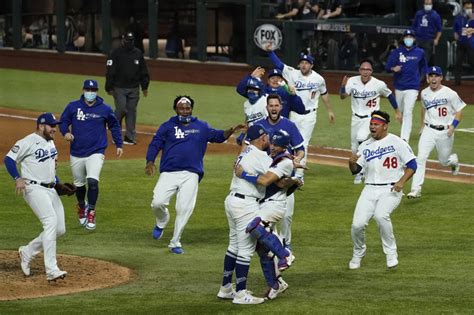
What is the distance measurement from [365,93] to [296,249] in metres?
5.73

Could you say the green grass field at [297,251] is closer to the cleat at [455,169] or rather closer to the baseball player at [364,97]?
A: the cleat at [455,169]

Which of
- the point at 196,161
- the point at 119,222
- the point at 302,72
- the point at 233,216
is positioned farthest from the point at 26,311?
the point at 302,72

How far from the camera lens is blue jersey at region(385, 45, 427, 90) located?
87.0 feet

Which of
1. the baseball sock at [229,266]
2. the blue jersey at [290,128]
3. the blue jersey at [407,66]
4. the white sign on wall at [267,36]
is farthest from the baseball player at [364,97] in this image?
the white sign on wall at [267,36]

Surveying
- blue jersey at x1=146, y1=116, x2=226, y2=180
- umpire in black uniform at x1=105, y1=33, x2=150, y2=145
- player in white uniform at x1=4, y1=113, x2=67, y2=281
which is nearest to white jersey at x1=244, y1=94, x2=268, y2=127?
blue jersey at x1=146, y1=116, x2=226, y2=180

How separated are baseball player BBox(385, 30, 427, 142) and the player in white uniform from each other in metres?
11.9

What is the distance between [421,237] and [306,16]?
18.5 metres

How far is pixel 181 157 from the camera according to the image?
17.3 metres

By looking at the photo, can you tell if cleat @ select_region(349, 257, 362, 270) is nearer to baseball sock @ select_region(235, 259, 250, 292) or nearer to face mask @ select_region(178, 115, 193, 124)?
baseball sock @ select_region(235, 259, 250, 292)

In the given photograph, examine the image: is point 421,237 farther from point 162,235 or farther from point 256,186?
point 256,186

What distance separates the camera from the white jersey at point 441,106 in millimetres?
21516

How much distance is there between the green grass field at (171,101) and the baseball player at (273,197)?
1193cm

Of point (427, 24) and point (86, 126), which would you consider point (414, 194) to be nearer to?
point (86, 126)

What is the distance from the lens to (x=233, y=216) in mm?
14039
